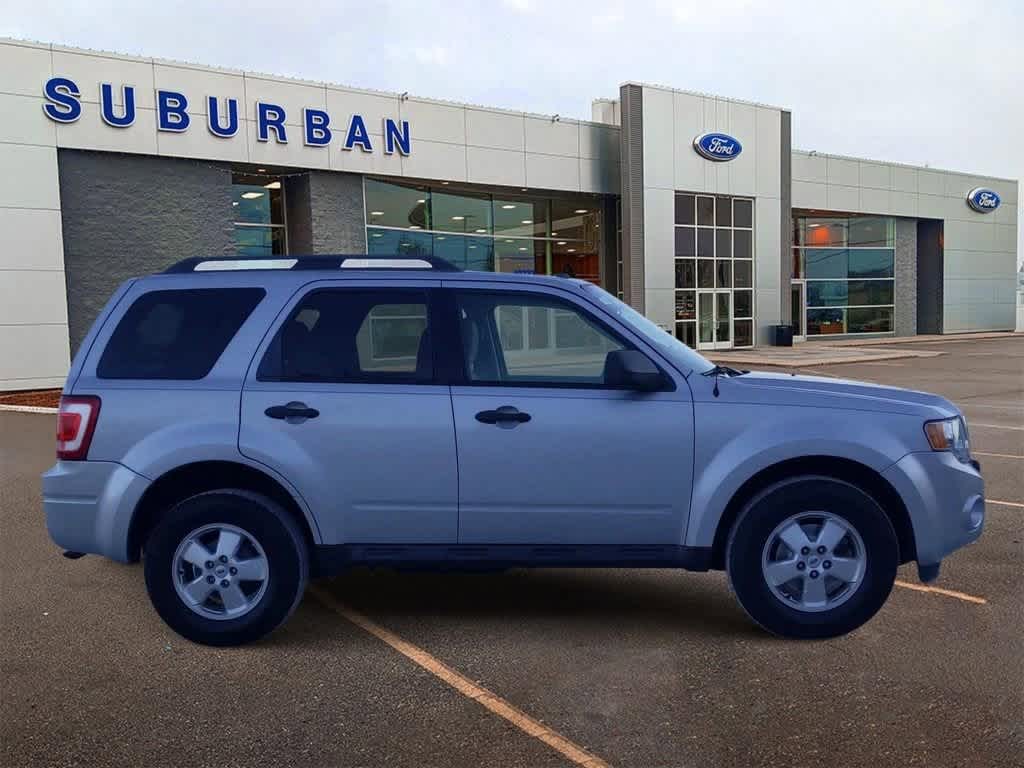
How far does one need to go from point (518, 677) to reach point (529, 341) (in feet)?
5.74

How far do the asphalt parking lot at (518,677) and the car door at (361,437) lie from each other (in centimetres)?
66

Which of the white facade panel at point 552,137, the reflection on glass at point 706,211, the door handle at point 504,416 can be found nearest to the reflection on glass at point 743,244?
the reflection on glass at point 706,211

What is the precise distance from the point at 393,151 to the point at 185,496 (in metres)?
21.4

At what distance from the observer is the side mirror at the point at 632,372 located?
429 cm

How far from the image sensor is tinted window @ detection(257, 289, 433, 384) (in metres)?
4.49

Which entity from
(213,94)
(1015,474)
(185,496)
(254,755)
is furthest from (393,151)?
(254,755)

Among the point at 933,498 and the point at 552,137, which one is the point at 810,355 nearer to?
the point at 552,137

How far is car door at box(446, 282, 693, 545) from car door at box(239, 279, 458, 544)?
0.46ft

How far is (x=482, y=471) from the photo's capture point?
436 cm

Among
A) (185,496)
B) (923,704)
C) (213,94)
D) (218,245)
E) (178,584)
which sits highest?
(213,94)

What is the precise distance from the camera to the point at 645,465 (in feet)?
14.2

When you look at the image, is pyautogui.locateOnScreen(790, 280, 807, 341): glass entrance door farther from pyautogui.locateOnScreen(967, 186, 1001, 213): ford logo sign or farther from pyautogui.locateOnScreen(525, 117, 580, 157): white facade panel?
pyautogui.locateOnScreen(525, 117, 580, 157): white facade panel

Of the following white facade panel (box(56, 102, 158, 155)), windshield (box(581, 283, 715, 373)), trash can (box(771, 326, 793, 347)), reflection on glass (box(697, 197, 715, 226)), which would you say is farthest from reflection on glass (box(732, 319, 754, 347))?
windshield (box(581, 283, 715, 373))

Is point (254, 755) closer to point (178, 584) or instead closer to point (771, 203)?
point (178, 584)
